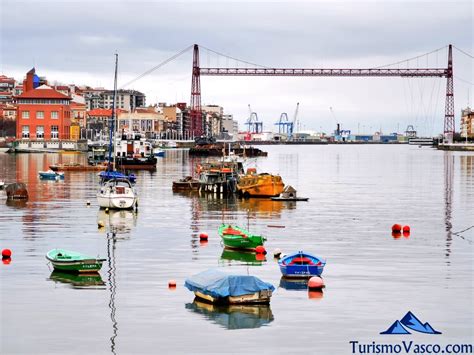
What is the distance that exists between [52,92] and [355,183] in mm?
88043

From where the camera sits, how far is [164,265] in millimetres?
26266

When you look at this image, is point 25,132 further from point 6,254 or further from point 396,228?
point 6,254

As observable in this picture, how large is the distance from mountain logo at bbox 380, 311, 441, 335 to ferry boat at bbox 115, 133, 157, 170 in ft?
232

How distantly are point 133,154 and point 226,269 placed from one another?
71.8m

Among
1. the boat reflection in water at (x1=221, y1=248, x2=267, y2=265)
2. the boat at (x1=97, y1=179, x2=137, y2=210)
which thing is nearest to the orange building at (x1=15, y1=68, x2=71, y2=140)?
the boat at (x1=97, y1=179, x2=137, y2=210)

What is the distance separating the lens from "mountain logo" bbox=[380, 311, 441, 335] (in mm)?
18516

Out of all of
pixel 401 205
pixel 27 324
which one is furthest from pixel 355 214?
pixel 27 324

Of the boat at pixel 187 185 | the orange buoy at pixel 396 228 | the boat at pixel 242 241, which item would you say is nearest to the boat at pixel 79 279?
the boat at pixel 242 241

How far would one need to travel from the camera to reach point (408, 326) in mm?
18938

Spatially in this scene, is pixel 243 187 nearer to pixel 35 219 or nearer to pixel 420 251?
pixel 35 219

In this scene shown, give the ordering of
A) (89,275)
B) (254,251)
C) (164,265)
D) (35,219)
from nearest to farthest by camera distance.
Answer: (89,275) < (164,265) < (254,251) < (35,219)

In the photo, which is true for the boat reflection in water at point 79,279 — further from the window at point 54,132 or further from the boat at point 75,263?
the window at point 54,132

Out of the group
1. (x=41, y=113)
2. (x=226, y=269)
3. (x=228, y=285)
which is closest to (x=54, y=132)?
(x=41, y=113)

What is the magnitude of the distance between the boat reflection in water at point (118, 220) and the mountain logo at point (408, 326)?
1714 centimetres
